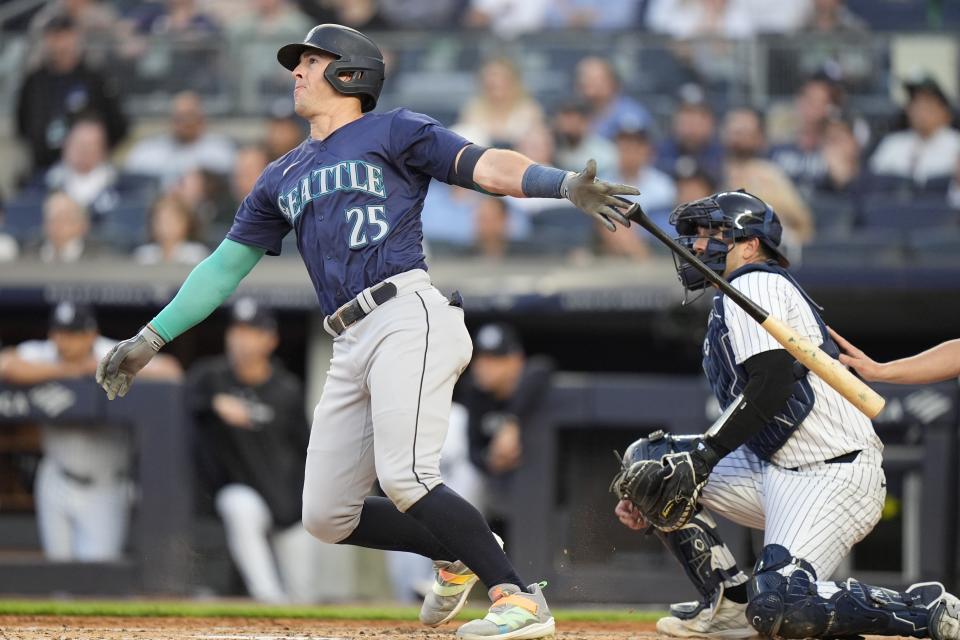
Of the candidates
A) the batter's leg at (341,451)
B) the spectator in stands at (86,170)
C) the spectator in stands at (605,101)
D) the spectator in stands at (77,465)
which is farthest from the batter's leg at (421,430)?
the spectator in stands at (86,170)

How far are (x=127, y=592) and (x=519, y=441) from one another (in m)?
2.03

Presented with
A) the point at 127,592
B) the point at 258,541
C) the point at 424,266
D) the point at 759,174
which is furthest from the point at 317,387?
the point at 424,266

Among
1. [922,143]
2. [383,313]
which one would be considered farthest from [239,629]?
[922,143]

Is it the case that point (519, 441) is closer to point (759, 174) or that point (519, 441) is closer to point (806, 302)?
point (759, 174)

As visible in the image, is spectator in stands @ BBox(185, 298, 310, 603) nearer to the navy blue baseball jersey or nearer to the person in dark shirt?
the person in dark shirt

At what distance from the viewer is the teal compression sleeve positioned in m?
4.16

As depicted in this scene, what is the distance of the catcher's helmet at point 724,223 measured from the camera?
163 inches

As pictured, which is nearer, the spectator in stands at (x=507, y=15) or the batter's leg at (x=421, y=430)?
the batter's leg at (x=421, y=430)

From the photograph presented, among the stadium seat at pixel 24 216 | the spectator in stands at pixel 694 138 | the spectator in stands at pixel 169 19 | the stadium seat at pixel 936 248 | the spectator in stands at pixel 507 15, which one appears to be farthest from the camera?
the spectator in stands at pixel 169 19

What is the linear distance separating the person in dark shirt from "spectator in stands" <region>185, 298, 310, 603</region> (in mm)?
886

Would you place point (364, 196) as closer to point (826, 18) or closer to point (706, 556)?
point (706, 556)

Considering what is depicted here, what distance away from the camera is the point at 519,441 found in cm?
707

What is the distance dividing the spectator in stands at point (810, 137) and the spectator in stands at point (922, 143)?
32cm

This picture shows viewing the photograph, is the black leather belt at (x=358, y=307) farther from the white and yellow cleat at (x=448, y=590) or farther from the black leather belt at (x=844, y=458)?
the black leather belt at (x=844, y=458)
